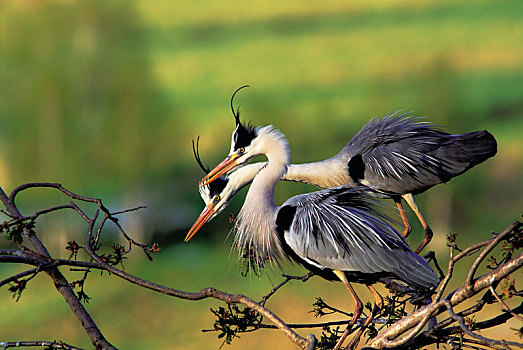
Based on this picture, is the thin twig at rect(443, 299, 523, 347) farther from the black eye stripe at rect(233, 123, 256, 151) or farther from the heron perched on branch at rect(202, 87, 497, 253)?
the heron perched on branch at rect(202, 87, 497, 253)

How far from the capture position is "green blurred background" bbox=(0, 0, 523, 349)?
1658cm

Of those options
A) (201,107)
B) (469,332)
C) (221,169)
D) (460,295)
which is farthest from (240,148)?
(201,107)

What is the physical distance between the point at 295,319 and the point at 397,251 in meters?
12.4

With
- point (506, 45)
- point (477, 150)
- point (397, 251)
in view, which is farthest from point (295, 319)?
point (506, 45)

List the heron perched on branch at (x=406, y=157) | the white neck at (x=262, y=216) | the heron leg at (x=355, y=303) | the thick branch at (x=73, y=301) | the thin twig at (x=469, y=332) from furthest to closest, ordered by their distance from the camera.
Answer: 1. the heron perched on branch at (x=406, y=157)
2. the white neck at (x=262, y=216)
3. the heron leg at (x=355, y=303)
4. the thick branch at (x=73, y=301)
5. the thin twig at (x=469, y=332)

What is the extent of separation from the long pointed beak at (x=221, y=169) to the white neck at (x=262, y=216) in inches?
11.4

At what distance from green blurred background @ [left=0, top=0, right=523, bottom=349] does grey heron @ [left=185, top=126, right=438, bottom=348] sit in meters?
8.08

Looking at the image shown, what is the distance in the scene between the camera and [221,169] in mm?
4766

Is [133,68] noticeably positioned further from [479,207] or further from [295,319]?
[479,207]

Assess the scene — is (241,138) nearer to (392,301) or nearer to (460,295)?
(392,301)

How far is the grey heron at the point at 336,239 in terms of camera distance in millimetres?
3811

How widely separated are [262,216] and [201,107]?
786 inches

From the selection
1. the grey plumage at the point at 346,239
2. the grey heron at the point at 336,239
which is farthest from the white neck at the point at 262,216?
the grey plumage at the point at 346,239

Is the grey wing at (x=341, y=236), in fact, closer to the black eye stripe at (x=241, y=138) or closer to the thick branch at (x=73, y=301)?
the black eye stripe at (x=241, y=138)
